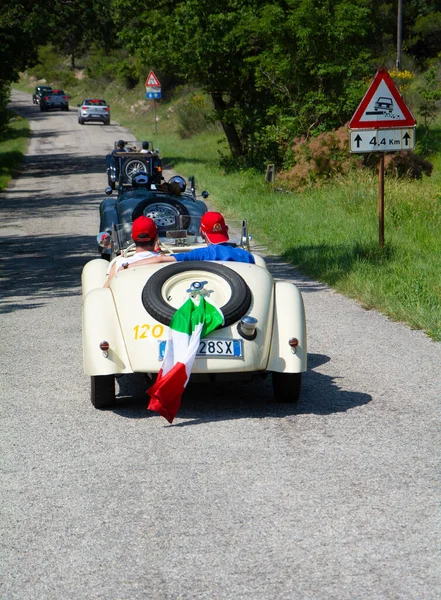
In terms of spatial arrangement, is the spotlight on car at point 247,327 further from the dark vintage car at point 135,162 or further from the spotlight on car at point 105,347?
the dark vintage car at point 135,162

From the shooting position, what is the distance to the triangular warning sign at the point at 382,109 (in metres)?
13.2

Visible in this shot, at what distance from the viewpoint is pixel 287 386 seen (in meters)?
7.20

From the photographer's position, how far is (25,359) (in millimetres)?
9039

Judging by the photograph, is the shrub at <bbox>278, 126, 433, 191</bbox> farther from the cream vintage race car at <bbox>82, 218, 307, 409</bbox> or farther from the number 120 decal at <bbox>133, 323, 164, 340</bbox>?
the number 120 decal at <bbox>133, 323, 164, 340</bbox>

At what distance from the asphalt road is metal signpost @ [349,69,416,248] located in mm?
4222

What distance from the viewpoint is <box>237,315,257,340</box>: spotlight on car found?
22.5 ft

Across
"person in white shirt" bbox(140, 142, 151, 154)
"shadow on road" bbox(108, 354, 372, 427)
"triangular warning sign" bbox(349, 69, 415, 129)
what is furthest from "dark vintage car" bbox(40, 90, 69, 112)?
"shadow on road" bbox(108, 354, 372, 427)

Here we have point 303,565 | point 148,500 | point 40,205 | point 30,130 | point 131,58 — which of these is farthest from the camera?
point 131,58

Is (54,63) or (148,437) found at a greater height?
(54,63)

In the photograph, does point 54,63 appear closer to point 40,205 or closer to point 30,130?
point 30,130

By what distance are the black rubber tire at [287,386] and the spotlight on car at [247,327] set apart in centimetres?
36

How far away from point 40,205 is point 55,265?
10.3 meters

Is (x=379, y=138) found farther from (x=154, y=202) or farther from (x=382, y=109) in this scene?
(x=154, y=202)

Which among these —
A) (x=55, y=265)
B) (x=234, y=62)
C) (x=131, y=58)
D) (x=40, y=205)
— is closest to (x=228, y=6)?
(x=234, y=62)
